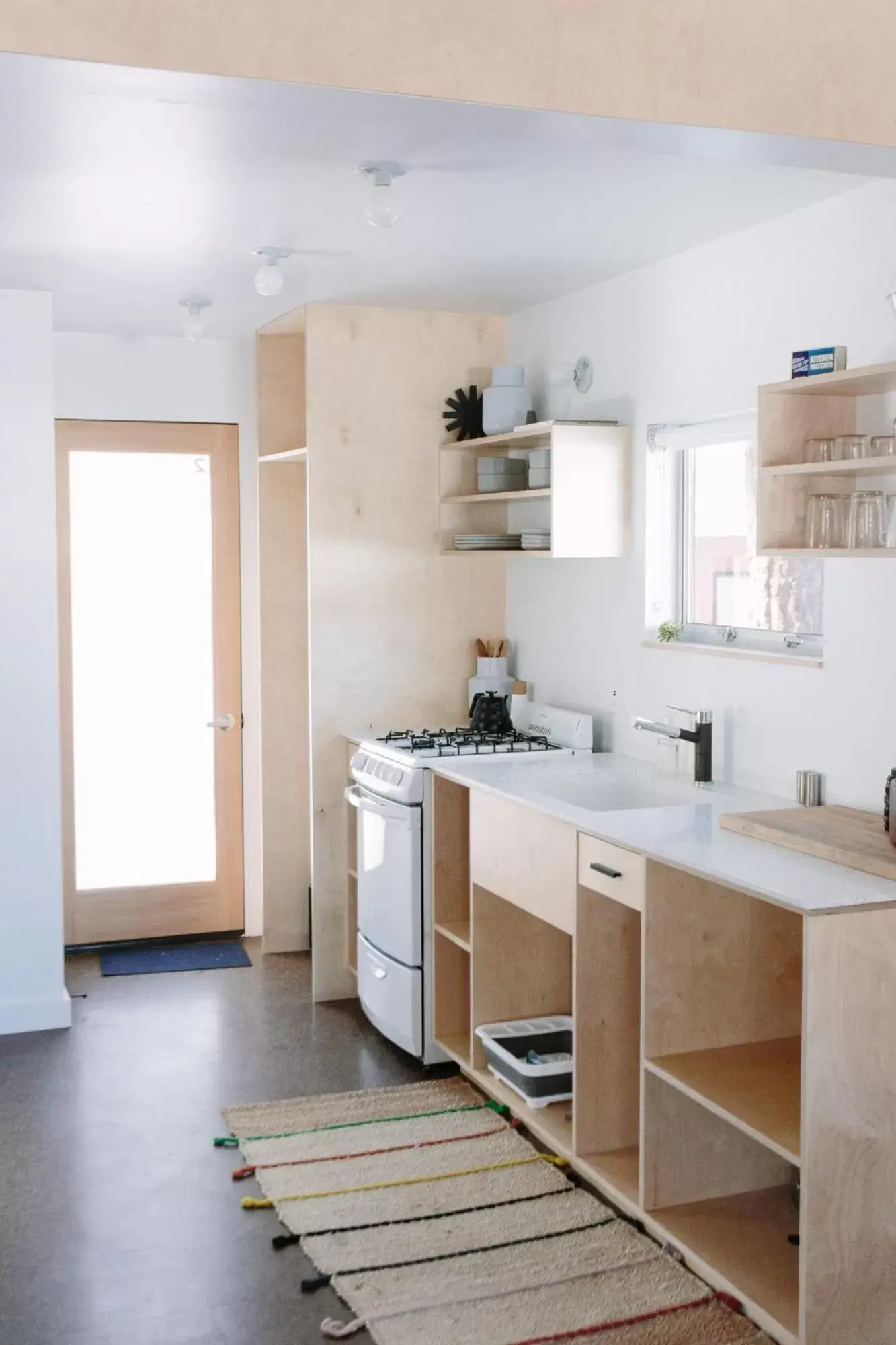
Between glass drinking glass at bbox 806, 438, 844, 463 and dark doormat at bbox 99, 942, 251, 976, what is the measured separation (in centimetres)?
334

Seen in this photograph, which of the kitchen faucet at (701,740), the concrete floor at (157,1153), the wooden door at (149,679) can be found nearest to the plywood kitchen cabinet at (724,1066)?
the kitchen faucet at (701,740)

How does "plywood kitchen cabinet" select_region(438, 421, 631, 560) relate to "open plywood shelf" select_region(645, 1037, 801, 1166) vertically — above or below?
above

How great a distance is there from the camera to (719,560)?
4.30m

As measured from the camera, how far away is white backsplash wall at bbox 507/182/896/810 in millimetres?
3439

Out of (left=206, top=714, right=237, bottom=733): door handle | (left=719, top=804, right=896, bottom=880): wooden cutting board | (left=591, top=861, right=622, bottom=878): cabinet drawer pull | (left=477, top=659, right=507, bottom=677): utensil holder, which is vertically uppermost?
(left=477, top=659, right=507, bottom=677): utensil holder

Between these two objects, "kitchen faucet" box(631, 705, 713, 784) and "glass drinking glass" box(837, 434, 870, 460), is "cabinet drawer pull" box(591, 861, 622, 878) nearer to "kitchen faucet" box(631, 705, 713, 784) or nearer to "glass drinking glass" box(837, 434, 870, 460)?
"kitchen faucet" box(631, 705, 713, 784)

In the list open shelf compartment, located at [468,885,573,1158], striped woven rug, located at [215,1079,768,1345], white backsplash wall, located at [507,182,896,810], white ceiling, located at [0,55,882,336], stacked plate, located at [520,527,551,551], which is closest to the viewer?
white ceiling, located at [0,55,882,336]

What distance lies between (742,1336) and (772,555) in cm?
173

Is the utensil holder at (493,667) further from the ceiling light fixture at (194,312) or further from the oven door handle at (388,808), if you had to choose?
the ceiling light fixture at (194,312)

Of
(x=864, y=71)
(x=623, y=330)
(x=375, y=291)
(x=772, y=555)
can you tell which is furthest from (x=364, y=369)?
(x=864, y=71)

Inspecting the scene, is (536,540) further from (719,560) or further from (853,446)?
(853,446)

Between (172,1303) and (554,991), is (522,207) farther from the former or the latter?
(172,1303)

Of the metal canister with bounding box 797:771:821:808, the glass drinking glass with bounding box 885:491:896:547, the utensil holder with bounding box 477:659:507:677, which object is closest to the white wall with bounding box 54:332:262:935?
the utensil holder with bounding box 477:659:507:677

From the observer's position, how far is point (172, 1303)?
3068mm
